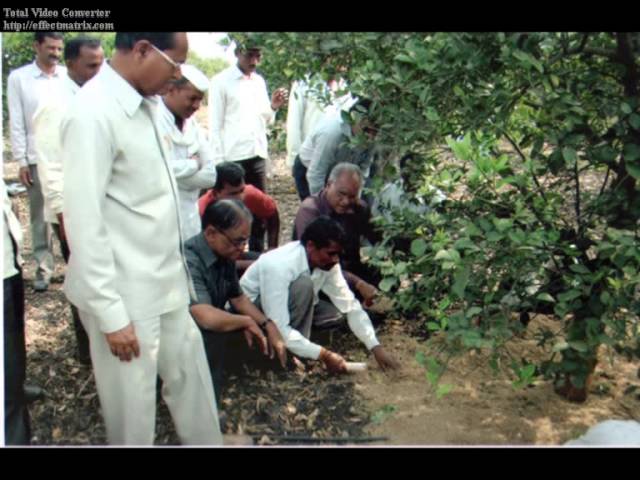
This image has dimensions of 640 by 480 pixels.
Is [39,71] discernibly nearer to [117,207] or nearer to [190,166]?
[190,166]

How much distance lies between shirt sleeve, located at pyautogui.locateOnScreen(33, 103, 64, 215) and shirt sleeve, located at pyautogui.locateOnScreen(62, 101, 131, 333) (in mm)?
827

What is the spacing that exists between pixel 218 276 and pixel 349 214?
759 mm

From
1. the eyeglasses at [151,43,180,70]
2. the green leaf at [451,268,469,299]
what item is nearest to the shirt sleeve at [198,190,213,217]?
the eyeglasses at [151,43,180,70]

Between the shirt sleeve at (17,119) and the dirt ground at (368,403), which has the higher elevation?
the shirt sleeve at (17,119)

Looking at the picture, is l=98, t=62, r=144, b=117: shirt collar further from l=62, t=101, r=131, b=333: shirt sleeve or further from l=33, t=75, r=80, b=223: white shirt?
l=33, t=75, r=80, b=223: white shirt

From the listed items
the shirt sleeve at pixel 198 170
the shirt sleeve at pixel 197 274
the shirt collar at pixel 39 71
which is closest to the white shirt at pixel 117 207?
the shirt sleeve at pixel 197 274

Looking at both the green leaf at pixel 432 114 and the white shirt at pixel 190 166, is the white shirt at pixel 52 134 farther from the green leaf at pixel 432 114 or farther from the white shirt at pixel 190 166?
the green leaf at pixel 432 114

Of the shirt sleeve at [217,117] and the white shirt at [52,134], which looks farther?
the shirt sleeve at [217,117]

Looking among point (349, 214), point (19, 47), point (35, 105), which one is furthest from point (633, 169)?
point (19, 47)

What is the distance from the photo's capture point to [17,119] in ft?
11.3

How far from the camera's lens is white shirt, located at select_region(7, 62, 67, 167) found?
341 centimetres

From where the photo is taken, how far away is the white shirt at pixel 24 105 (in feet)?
11.2

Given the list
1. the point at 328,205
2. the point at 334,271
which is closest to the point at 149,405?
the point at 334,271

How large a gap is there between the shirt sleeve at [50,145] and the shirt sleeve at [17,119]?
0.11 m
